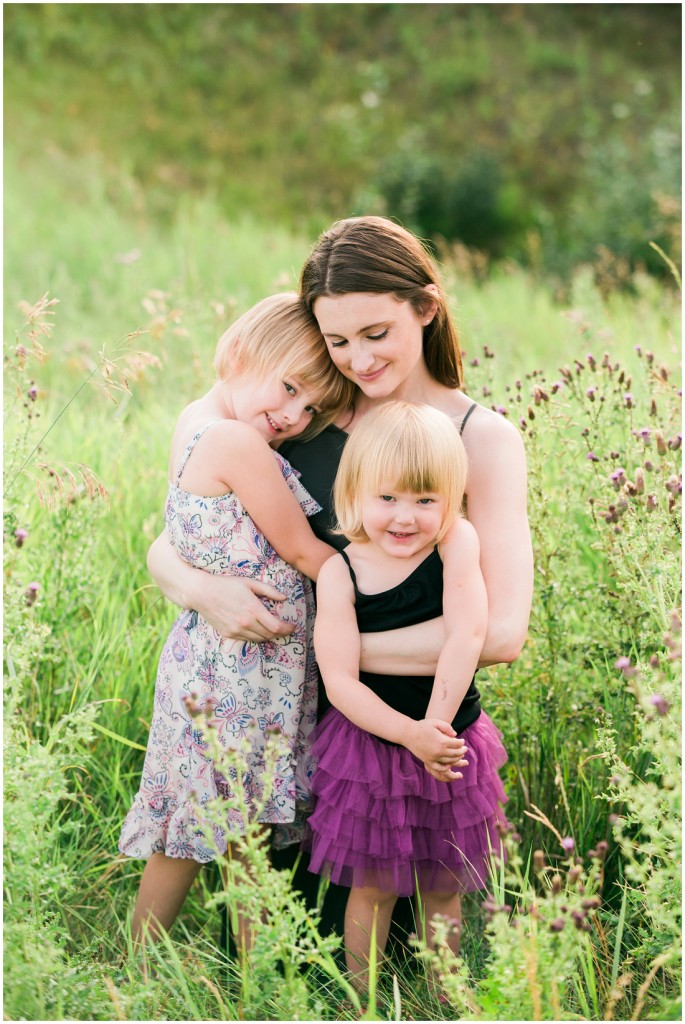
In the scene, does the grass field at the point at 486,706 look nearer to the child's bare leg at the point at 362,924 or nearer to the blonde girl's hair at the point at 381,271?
the child's bare leg at the point at 362,924

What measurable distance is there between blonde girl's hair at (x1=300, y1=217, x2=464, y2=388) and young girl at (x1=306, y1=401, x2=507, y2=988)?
0.35 metres

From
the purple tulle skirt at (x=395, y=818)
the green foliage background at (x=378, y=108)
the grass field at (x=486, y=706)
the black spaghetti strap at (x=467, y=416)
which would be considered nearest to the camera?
the grass field at (x=486, y=706)

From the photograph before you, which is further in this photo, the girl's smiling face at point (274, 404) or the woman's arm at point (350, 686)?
the girl's smiling face at point (274, 404)

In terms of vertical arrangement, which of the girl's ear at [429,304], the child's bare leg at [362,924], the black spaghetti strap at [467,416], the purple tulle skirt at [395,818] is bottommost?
the child's bare leg at [362,924]

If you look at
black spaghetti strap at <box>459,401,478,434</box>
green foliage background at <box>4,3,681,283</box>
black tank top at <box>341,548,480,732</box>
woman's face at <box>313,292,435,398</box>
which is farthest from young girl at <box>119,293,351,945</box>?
green foliage background at <box>4,3,681,283</box>

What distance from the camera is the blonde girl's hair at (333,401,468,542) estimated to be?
2.39 meters

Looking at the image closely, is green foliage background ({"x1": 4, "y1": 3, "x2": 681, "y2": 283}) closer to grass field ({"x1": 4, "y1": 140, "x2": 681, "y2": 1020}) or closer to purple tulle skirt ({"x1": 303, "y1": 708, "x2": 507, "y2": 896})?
grass field ({"x1": 4, "y1": 140, "x2": 681, "y2": 1020})

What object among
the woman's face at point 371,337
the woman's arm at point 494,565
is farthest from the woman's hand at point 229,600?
the woman's face at point 371,337

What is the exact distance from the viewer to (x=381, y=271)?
8.54 feet

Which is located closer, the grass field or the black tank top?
the grass field

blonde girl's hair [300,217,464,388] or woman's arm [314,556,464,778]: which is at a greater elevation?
blonde girl's hair [300,217,464,388]

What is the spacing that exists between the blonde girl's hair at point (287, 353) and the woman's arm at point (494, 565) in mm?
398

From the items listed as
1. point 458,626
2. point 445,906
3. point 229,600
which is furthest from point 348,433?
point 445,906

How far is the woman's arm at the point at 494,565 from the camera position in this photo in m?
2.44
